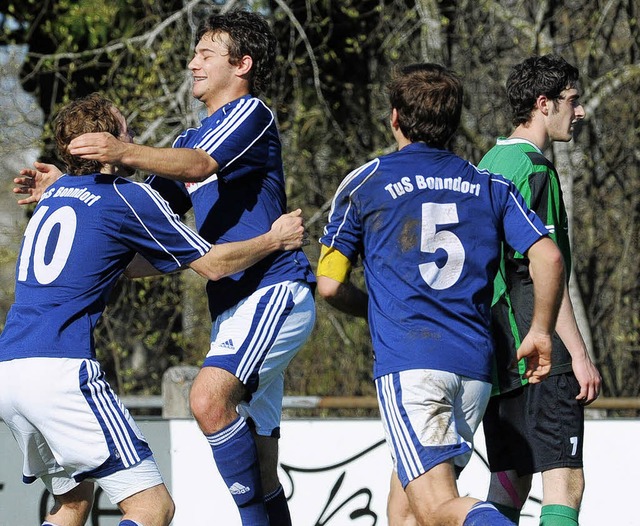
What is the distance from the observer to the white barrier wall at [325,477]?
590 centimetres

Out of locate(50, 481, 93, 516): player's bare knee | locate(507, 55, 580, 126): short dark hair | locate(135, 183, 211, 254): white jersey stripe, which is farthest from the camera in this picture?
locate(507, 55, 580, 126): short dark hair

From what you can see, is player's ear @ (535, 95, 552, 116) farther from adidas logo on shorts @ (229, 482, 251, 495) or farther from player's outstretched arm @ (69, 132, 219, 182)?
adidas logo on shorts @ (229, 482, 251, 495)

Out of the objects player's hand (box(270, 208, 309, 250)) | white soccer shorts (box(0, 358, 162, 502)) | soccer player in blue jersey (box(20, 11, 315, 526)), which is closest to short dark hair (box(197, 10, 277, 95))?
soccer player in blue jersey (box(20, 11, 315, 526))

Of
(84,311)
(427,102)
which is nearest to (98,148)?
(84,311)

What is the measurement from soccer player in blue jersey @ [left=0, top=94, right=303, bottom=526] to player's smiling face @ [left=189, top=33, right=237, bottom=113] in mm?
544

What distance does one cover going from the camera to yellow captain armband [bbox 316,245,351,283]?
140 inches

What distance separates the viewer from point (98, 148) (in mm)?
3617

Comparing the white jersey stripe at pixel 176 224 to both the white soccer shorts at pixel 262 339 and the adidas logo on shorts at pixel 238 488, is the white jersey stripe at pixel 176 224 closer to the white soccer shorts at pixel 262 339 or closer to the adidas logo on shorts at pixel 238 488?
the white soccer shorts at pixel 262 339

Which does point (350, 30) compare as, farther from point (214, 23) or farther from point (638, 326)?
point (214, 23)

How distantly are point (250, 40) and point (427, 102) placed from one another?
114 centimetres

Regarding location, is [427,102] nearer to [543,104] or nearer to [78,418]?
[543,104]

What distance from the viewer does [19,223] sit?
944 cm

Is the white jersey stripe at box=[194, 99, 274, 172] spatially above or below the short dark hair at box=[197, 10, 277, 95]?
below

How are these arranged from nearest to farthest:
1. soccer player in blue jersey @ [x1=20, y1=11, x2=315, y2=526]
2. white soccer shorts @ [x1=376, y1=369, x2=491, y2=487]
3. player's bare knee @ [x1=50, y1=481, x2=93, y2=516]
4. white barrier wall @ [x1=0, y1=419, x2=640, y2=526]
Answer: white soccer shorts @ [x1=376, y1=369, x2=491, y2=487]
soccer player in blue jersey @ [x1=20, y1=11, x2=315, y2=526]
player's bare knee @ [x1=50, y1=481, x2=93, y2=516]
white barrier wall @ [x1=0, y1=419, x2=640, y2=526]
